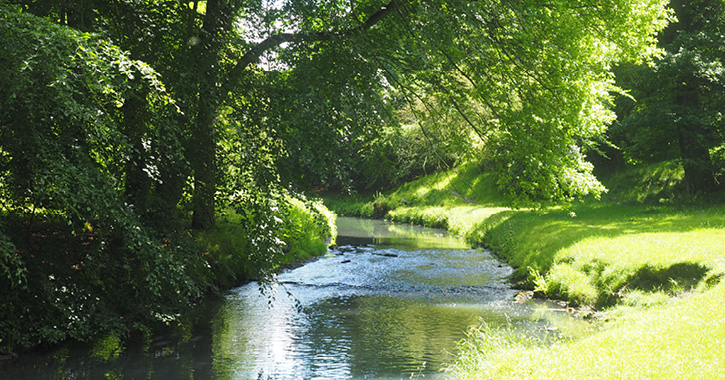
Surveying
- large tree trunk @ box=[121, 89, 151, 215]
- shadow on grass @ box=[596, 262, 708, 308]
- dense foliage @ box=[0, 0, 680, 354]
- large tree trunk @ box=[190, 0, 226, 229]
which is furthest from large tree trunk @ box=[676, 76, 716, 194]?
large tree trunk @ box=[121, 89, 151, 215]

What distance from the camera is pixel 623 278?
12.2 meters

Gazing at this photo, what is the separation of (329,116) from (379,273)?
9.22 m

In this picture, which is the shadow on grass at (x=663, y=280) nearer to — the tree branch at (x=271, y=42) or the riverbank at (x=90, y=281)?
the riverbank at (x=90, y=281)

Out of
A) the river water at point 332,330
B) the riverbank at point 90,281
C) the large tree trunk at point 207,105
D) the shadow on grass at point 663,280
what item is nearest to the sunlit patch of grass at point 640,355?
the river water at point 332,330

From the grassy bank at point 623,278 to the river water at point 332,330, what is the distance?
87 centimetres

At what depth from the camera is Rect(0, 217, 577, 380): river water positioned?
28.5 feet

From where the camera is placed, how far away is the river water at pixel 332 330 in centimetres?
Answer: 869

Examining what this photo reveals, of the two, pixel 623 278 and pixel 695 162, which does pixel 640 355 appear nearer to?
pixel 623 278

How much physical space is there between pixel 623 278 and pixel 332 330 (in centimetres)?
621

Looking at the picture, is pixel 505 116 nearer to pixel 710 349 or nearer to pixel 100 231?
pixel 710 349

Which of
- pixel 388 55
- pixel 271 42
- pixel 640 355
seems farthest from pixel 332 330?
pixel 640 355

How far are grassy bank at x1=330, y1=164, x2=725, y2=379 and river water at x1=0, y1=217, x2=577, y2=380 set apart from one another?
87cm

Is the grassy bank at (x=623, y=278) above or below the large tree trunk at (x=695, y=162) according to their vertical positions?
below

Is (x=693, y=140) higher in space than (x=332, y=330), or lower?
Answer: higher
